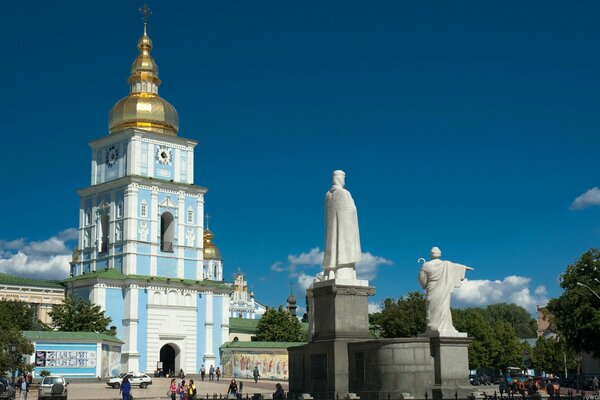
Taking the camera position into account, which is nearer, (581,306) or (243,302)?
(581,306)

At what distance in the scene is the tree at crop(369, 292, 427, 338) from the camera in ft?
229

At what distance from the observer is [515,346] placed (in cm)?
8756

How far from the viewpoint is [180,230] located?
74812 mm

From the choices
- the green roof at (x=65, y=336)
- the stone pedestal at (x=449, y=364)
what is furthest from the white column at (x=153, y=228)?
the stone pedestal at (x=449, y=364)

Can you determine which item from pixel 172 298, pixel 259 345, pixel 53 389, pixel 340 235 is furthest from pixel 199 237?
pixel 340 235

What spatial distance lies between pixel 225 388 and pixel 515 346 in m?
43.0

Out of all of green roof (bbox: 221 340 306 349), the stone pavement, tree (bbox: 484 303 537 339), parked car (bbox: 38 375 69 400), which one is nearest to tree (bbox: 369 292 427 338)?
green roof (bbox: 221 340 306 349)

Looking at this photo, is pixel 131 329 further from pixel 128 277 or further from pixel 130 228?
pixel 130 228

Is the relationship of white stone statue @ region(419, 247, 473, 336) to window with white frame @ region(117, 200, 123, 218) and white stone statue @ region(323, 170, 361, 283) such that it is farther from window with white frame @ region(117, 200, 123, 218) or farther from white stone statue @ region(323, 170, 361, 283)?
window with white frame @ region(117, 200, 123, 218)

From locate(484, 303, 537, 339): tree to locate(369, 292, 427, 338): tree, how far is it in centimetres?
6792

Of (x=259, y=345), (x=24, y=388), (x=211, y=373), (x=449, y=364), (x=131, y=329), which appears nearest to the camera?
(x=449, y=364)

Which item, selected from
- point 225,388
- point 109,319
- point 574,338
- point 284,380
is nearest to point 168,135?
point 109,319

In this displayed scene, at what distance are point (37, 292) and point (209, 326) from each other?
65.0 ft

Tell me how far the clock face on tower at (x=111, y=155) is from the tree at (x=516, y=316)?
79175mm
